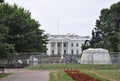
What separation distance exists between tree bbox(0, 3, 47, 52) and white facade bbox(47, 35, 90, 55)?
9102 centimetres

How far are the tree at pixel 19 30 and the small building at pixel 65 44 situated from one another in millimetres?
91022

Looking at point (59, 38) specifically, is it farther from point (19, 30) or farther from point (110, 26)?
point (19, 30)

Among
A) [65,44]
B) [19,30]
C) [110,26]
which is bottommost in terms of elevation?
[19,30]

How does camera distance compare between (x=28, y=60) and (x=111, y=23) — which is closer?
(x=28, y=60)

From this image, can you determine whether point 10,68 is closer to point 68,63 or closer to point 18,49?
point 68,63

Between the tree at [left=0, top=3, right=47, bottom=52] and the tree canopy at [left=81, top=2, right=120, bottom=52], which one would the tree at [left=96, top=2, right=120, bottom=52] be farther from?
the tree at [left=0, top=3, right=47, bottom=52]

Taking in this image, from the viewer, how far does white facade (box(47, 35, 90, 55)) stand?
568 feet

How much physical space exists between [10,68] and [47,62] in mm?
5812

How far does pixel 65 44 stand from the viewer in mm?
177500

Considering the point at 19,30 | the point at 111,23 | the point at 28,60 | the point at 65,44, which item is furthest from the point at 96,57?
the point at 65,44

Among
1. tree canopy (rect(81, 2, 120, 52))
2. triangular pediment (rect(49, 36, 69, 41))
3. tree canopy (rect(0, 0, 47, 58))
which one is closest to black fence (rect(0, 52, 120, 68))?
tree canopy (rect(0, 0, 47, 58))

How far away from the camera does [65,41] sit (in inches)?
6914

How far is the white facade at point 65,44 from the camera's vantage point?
568 ft

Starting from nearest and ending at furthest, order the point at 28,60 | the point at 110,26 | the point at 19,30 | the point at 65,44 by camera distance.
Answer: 1. the point at 28,60
2. the point at 19,30
3. the point at 110,26
4. the point at 65,44
